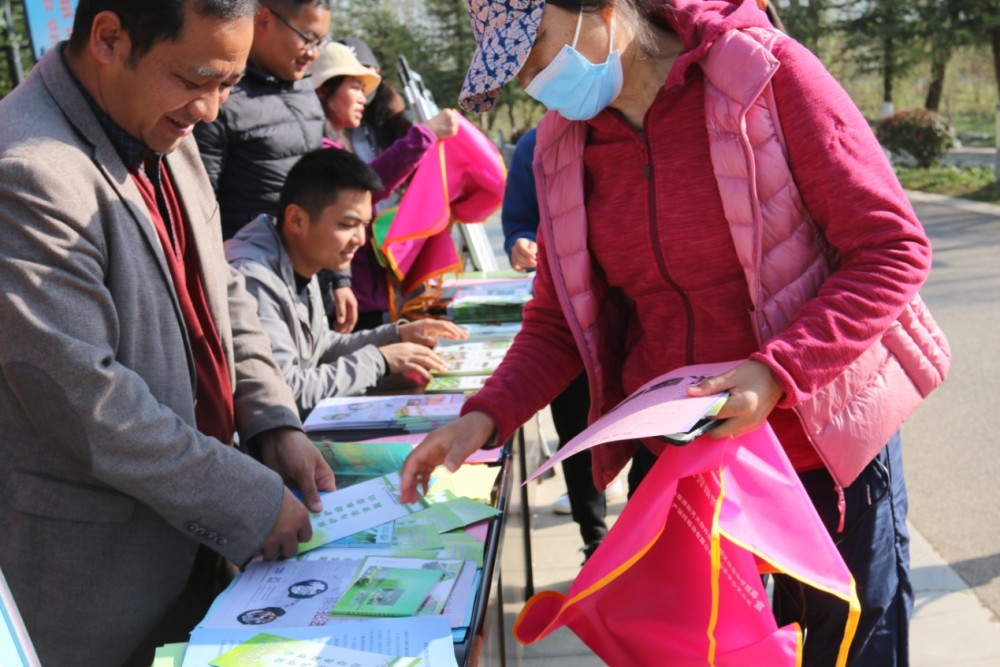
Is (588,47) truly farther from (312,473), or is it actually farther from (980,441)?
(980,441)

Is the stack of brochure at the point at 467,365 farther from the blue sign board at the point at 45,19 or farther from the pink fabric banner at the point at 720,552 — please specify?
the blue sign board at the point at 45,19

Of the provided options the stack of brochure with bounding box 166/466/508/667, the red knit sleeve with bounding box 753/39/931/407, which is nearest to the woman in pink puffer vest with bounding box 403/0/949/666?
the red knit sleeve with bounding box 753/39/931/407

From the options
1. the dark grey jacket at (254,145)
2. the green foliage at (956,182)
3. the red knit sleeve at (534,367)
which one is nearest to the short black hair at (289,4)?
the dark grey jacket at (254,145)

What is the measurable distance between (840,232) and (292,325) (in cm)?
175

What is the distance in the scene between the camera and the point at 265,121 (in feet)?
10.9

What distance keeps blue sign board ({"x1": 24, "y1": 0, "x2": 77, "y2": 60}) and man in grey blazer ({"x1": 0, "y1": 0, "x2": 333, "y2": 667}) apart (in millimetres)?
6510

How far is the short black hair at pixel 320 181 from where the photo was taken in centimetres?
302

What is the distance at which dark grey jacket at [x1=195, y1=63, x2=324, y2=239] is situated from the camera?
10.6 ft

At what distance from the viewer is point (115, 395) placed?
1.60 metres

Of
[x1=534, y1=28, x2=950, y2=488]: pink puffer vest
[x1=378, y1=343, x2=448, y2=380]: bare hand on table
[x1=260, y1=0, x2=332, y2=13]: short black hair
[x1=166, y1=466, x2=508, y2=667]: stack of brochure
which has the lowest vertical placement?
[x1=378, y1=343, x2=448, y2=380]: bare hand on table

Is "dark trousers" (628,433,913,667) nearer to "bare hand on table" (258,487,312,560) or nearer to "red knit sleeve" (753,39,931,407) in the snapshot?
"red knit sleeve" (753,39,931,407)

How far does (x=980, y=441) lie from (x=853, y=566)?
3.24 metres

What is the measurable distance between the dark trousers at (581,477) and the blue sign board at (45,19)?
5689mm

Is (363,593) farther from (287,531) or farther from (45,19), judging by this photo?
(45,19)
